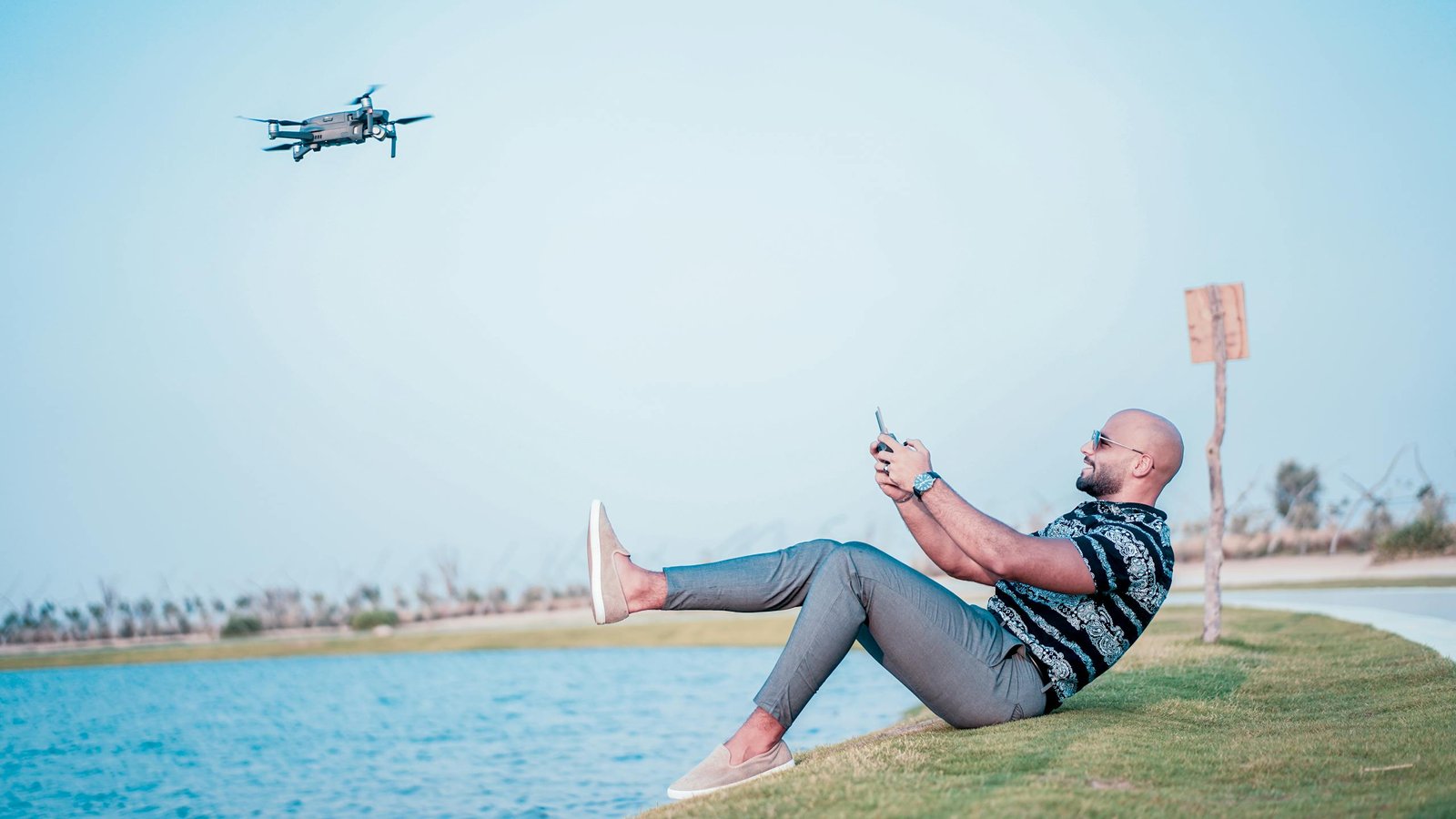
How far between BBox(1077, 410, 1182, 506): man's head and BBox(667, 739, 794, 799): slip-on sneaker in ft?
4.27

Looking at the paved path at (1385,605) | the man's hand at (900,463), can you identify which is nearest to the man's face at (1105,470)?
the man's hand at (900,463)

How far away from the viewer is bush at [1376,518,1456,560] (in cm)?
1706

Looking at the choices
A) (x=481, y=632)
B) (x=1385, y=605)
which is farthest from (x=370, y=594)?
(x=1385, y=605)

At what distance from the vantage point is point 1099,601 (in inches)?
130

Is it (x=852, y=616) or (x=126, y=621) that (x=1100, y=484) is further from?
(x=126, y=621)

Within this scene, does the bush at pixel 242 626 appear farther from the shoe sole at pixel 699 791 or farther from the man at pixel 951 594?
the shoe sole at pixel 699 791

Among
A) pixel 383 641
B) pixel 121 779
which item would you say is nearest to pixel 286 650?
pixel 383 641

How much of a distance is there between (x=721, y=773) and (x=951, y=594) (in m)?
0.82

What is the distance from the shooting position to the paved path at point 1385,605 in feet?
23.3

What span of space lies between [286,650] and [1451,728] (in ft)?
61.6

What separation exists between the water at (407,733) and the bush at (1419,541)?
8.32 meters

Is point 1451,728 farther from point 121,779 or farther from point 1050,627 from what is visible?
point 121,779

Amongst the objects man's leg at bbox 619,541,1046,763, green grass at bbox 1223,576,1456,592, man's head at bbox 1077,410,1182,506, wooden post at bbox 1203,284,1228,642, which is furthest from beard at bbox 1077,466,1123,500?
green grass at bbox 1223,576,1456,592

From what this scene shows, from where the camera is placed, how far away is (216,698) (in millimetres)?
13867
